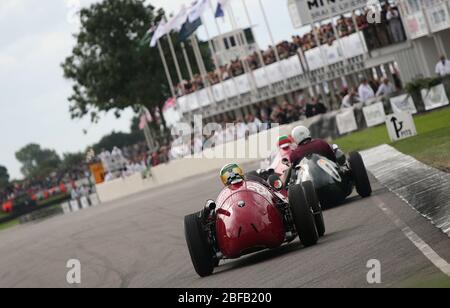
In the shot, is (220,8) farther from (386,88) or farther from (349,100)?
(386,88)

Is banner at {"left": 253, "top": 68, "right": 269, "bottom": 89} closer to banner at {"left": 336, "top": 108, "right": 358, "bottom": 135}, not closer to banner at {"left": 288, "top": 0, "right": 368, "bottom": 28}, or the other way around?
banner at {"left": 288, "top": 0, "right": 368, "bottom": 28}

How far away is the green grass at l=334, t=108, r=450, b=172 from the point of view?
19.7 m

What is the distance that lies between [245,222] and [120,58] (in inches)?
2434

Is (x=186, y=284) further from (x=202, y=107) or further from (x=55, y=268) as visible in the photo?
(x=202, y=107)

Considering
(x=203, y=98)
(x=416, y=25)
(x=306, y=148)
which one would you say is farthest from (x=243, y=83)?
(x=306, y=148)

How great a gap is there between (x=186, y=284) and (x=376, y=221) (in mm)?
2609

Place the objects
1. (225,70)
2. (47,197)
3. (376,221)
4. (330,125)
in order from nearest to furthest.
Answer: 1. (376,221)
2. (330,125)
3. (225,70)
4. (47,197)

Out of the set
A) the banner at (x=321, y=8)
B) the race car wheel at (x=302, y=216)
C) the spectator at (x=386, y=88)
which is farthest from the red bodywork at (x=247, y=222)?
the banner at (x=321, y=8)

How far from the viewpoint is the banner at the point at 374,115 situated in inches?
1446

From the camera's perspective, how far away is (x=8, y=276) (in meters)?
23.9

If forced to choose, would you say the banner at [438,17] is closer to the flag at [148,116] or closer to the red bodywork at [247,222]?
the red bodywork at [247,222]

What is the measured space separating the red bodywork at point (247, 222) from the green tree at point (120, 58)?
60.4m

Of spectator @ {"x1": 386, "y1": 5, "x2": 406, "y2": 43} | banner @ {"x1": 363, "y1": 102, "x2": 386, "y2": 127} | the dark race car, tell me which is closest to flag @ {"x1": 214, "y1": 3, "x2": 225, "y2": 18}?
→ spectator @ {"x1": 386, "y1": 5, "x2": 406, "y2": 43}
